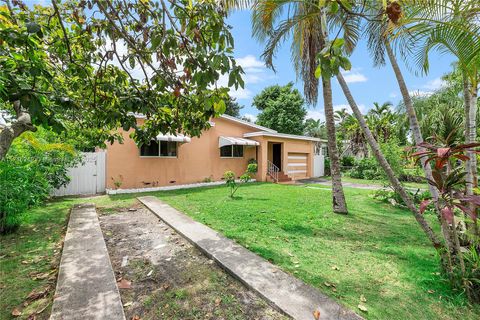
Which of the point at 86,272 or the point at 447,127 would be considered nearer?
the point at 86,272

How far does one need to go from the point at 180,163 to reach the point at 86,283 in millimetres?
12485

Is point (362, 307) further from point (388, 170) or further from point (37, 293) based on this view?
point (37, 293)

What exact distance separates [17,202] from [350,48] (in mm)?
11169

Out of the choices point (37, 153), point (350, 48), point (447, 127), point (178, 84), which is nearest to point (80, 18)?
point (178, 84)

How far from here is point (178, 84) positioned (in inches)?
188

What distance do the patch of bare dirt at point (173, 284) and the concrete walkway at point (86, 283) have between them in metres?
0.19

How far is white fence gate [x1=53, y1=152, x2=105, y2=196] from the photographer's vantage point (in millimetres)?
12469

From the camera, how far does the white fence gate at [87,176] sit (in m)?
12.5

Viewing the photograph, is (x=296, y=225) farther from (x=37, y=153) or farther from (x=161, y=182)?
(x=161, y=182)

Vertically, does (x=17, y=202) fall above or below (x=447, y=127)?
below

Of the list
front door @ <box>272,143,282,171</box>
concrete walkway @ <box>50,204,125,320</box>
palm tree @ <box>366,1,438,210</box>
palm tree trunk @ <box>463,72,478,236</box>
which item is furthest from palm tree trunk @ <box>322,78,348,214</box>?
front door @ <box>272,143,282,171</box>

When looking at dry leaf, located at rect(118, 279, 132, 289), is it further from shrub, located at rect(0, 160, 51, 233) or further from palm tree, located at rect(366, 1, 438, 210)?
palm tree, located at rect(366, 1, 438, 210)

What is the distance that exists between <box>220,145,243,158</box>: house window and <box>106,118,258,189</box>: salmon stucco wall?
1.07 ft

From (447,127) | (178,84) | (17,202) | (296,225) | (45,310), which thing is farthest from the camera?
(447,127)
